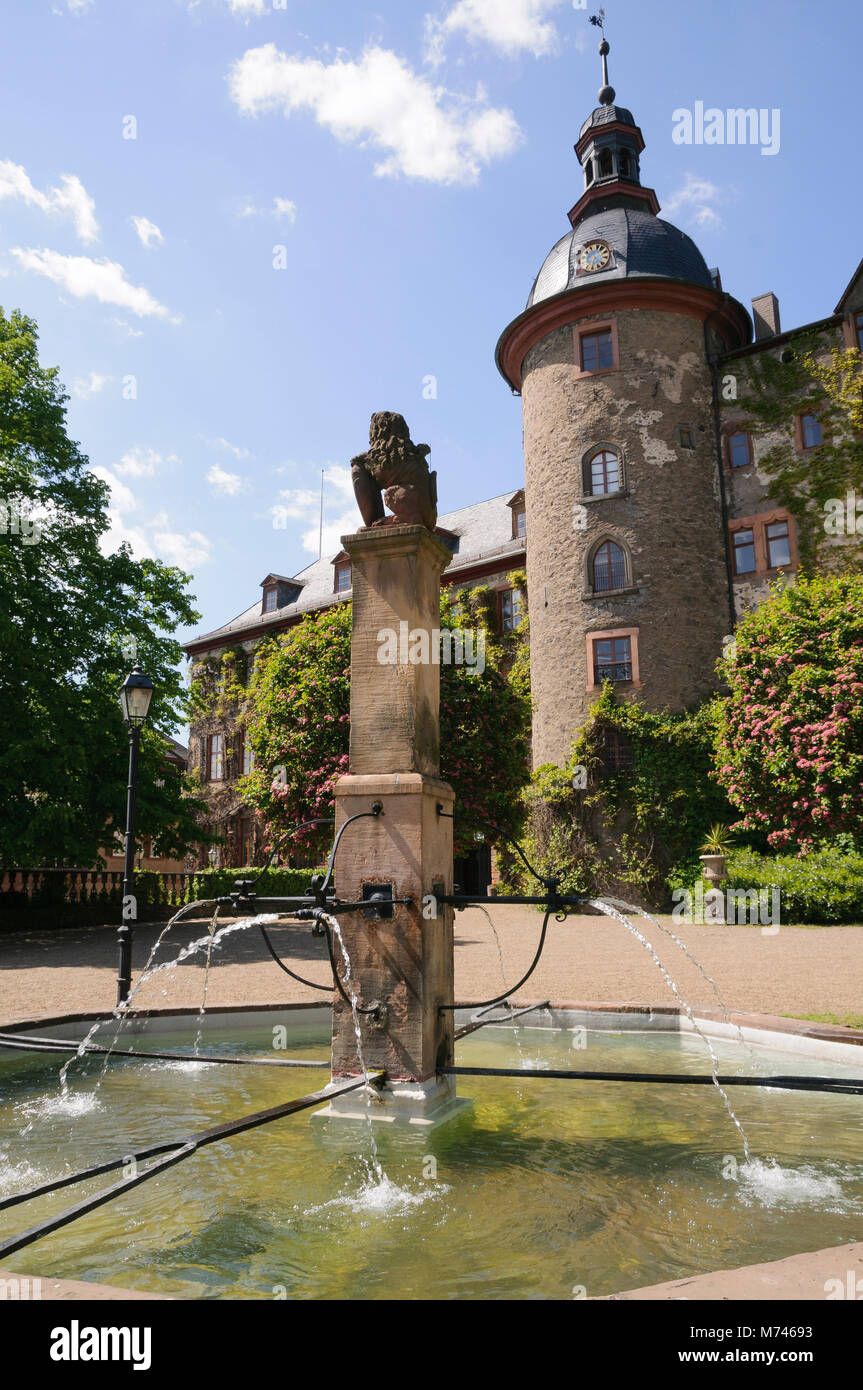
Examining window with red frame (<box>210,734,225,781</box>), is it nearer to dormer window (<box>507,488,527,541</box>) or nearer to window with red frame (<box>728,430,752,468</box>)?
dormer window (<box>507,488,527,541</box>)

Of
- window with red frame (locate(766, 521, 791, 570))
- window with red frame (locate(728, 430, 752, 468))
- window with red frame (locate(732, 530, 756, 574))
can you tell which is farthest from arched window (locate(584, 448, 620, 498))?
window with red frame (locate(766, 521, 791, 570))

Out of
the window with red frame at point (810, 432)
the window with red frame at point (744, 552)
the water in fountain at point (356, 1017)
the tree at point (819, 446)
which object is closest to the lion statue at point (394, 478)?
the water in fountain at point (356, 1017)

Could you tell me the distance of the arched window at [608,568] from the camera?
78.5 feet

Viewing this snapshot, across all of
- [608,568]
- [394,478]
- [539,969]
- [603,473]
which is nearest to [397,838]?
[394,478]

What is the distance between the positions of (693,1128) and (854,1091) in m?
1.30

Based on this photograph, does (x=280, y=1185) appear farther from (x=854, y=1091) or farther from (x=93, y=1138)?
(x=854, y=1091)

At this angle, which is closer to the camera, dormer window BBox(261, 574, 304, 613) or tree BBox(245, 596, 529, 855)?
tree BBox(245, 596, 529, 855)

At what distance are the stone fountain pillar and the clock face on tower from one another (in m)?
23.5

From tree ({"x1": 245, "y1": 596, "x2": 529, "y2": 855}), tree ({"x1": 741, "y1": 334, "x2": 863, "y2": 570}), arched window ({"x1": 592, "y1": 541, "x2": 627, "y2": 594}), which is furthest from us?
arched window ({"x1": 592, "y1": 541, "x2": 627, "y2": 594})

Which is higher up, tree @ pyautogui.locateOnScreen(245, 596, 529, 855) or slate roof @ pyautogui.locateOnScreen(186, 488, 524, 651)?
slate roof @ pyautogui.locateOnScreen(186, 488, 524, 651)

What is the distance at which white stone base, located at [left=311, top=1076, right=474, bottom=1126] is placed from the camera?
14.8 ft

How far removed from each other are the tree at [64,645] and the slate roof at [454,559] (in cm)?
1068

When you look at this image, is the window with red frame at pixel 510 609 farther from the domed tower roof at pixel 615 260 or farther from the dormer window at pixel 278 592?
the dormer window at pixel 278 592

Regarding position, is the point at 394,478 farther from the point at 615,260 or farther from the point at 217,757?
the point at 217,757
